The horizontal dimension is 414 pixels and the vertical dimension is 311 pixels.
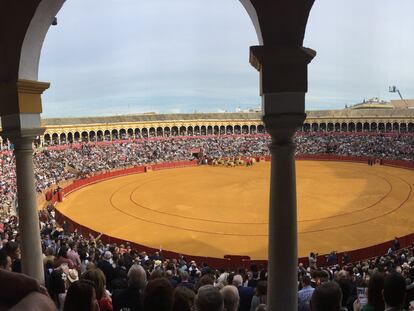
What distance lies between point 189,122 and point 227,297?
64424 millimetres

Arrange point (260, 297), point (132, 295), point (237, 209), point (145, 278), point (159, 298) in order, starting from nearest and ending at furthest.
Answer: point (159, 298) < point (132, 295) < point (145, 278) < point (260, 297) < point (237, 209)

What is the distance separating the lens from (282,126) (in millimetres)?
4777

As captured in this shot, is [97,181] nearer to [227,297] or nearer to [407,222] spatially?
[407,222]

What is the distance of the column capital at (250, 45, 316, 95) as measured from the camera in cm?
475

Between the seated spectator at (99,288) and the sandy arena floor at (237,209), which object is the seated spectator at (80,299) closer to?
the seated spectator at (99,288)

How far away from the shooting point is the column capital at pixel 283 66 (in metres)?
4.75

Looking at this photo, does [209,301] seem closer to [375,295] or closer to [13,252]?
[375,295]

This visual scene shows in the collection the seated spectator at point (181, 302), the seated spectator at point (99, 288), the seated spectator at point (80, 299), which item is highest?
the seated spectator at point (80, 299)

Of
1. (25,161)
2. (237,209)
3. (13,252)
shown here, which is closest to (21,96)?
(25,161)

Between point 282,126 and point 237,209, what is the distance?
74.6 ft

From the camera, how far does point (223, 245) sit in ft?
64.3

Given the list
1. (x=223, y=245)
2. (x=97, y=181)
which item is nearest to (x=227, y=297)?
(x=223, y=245)

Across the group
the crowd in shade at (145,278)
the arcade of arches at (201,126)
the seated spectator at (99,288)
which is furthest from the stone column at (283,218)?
the arcade of arches at (201,126)

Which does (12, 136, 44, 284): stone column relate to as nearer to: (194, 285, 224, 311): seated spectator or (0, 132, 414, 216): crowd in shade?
(194, 285, 224, 311): seated spectator
